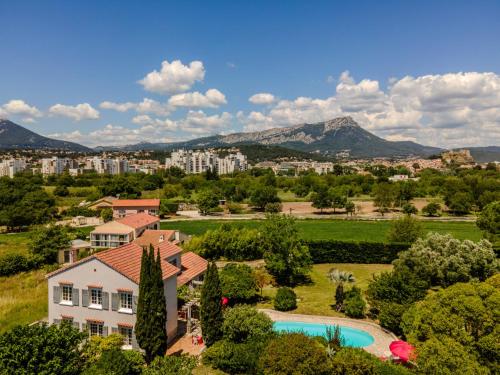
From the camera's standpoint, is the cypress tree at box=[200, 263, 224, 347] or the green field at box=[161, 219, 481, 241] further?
the green field at box=[161, 219, 481, 241]

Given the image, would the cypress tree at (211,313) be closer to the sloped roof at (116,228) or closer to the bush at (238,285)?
the bush at (238,285)

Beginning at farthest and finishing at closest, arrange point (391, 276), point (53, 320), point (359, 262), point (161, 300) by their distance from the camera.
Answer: point (359, 262), point (391, 276), point (53, 320), point (161, 300)

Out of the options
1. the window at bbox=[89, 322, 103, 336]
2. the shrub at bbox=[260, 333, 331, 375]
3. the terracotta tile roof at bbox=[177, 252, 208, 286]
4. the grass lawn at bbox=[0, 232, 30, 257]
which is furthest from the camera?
the grass lawn at bbox=[0, 232, 30, 257]

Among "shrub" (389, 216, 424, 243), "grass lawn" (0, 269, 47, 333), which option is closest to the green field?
"shrub" (389, 216, 424, 243)

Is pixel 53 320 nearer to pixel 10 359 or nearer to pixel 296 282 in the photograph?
pixel 10 359

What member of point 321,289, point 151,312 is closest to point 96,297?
point 151,312

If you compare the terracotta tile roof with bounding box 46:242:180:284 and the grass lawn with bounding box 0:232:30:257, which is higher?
the terracotta tile roof with bounding box 46:242:180:284

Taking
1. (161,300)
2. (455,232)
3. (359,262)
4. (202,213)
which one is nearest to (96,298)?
(161,300)

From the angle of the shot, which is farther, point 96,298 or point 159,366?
point 96,298

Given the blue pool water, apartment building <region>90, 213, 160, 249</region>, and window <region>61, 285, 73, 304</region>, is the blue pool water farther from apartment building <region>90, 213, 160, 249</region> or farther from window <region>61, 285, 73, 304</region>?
apartment building <region>90, 213, 160, 249</region>
